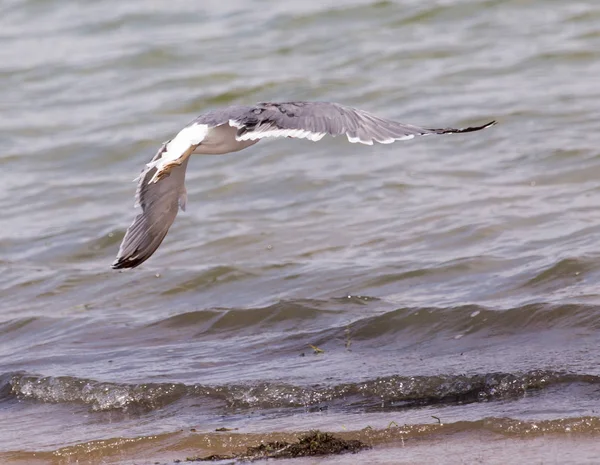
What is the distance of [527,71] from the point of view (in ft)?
34.7

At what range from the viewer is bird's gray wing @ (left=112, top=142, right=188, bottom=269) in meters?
5.43

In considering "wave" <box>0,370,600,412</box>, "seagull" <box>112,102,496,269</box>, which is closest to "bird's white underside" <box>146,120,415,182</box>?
"seagull" <box>112,102,496,269</box>

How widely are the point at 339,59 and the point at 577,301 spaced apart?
6.20m

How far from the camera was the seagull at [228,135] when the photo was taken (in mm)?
4676

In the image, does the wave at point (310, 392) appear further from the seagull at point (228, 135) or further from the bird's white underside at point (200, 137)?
the bird's white underside at point (200, 137)

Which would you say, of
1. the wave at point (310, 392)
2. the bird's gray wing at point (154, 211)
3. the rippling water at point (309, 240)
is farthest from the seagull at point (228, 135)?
the rippling water at point (309, 240)

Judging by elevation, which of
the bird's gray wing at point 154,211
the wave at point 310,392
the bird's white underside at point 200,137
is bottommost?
the wave at point 310,392

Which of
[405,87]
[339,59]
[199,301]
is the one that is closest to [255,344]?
[199,301]

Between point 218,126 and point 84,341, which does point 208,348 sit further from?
point 218,126

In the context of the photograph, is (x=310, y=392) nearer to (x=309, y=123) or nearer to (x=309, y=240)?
(x=309, y=123)

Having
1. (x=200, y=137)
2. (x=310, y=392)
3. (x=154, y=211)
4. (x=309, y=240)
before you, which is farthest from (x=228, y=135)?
(x=309, y=240)

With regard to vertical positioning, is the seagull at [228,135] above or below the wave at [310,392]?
above

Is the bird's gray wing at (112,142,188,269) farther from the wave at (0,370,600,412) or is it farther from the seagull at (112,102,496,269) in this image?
the wave at (0,370,600,412)

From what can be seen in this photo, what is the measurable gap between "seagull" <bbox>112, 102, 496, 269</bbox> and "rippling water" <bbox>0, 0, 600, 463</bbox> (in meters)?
0.74
